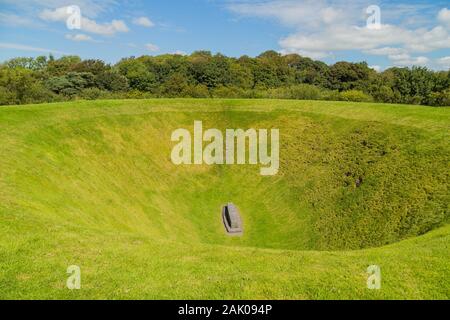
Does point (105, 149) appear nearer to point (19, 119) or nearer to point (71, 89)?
point (19, 119)

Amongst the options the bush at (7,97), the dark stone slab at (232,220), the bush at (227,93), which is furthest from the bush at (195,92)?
the dark stone slab at (232,220)

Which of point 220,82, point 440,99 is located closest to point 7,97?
point 220,82

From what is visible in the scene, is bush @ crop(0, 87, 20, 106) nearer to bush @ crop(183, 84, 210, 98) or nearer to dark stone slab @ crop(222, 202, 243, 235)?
bush @ crop(183, 84, 210, 98)

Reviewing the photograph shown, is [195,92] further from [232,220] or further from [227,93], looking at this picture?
[232,220]

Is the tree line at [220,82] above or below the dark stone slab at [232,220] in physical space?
above

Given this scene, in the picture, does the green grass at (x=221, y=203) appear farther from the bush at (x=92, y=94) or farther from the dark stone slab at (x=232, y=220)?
the bush at (x=92, y=94)

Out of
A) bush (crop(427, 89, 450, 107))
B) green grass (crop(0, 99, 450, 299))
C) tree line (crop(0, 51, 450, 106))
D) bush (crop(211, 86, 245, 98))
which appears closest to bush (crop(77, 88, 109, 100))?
tree line (crop(0, 51, 450, 106))
